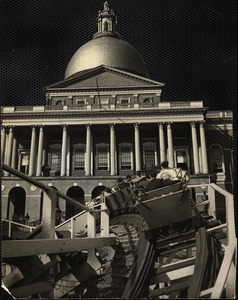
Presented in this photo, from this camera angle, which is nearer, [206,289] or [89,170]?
[206,289]

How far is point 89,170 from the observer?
2952 centimetres

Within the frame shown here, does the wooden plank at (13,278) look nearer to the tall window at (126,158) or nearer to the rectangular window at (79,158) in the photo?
the tall window at (126,158)

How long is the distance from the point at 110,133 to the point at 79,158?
3140 millimetres

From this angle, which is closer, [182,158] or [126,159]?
[126,159]

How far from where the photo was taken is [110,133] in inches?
1240

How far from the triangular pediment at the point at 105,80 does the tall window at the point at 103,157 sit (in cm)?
668

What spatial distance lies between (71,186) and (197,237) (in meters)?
20.6

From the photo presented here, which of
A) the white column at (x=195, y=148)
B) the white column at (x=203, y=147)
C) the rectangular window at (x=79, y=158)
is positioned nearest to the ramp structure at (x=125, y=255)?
the white column at (x=195, y=148)

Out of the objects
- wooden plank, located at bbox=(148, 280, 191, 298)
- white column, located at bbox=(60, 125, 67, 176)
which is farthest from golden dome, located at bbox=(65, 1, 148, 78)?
wooden plank, located at bbox=(148, 280, 191, 298)

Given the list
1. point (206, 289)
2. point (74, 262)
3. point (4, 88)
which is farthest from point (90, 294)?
point (4, 88)

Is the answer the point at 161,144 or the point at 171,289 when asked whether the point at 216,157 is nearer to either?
Answer: the point at 161,144

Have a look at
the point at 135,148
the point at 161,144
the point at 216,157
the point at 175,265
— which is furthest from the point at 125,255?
the point at 216,157

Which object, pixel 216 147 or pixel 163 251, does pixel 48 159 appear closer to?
pixel 216 147

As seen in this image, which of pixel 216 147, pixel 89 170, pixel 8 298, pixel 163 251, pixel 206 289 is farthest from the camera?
pixel 216 147
